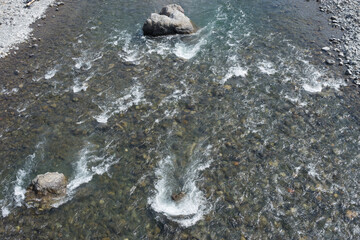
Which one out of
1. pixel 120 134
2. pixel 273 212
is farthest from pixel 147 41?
pixel 273 212

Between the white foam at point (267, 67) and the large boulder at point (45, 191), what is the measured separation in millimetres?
11532

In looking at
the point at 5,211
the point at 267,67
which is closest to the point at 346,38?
the point at 267,67

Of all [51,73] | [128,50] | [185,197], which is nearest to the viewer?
[185,197]

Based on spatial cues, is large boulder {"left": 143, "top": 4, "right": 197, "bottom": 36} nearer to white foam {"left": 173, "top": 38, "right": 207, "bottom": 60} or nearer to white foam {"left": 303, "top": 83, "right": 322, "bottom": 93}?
white foam {"left": 173, "top": 38, "right": 207, "bottom": 60}

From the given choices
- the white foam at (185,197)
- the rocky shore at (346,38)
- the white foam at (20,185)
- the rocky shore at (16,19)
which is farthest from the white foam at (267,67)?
the rocky shore at (16,19)

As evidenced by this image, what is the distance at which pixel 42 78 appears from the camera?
15352 mm

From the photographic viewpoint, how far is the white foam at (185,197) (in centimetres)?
966

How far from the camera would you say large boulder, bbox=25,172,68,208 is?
999 centimetres

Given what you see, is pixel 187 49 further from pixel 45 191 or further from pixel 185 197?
pixel 45 191

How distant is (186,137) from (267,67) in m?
6.89

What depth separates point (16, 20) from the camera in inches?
787

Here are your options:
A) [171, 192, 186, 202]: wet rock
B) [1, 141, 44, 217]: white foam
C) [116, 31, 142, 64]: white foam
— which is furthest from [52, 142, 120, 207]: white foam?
[116, 31, 142, 64]: white foam

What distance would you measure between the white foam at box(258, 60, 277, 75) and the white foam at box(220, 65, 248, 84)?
914 mm

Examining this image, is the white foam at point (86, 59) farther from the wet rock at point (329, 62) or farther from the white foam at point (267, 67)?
the wet rock at point (329, 62)
